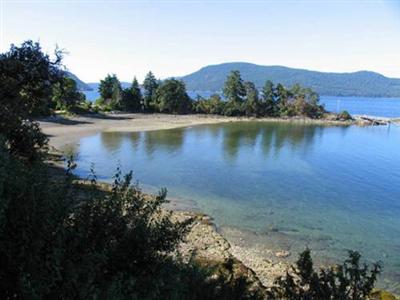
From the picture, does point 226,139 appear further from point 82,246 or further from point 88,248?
point 88,248

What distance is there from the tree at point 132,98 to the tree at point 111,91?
4.72ft

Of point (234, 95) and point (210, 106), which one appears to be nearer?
point (210, 106)

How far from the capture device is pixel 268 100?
125 m

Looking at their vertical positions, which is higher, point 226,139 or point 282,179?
point 226,139

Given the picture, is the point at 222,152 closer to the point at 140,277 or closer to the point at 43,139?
the point at 43,139

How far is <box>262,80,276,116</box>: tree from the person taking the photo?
410ft

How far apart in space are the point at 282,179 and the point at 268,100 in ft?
269

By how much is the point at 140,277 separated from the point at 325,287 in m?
3.50

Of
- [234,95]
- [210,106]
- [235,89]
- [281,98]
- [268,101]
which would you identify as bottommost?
[210,106]

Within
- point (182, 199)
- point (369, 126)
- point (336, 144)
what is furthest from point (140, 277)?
point (369, 126)

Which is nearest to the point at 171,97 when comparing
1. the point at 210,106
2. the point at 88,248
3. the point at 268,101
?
the point at 210,106

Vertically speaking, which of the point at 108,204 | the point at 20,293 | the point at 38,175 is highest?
the point at 38,175

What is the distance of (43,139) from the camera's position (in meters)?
12.6

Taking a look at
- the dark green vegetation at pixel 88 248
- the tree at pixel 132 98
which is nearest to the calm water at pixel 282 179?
the dark green vegetation at pixel 88 248
